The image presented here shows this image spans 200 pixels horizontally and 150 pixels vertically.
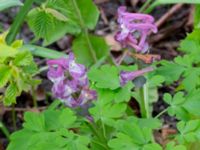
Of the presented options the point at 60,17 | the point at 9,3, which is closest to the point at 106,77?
the point at 60,17

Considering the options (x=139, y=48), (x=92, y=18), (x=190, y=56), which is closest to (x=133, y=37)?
(x=139, y=48)

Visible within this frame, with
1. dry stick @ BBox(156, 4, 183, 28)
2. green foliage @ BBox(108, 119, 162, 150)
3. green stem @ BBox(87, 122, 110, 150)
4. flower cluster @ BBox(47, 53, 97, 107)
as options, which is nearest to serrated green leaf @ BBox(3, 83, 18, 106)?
flower cluster @ BBox(47, 53, 97, 107)

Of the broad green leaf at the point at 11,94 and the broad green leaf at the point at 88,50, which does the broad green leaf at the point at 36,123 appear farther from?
the broad green leaf at the point at 88,50

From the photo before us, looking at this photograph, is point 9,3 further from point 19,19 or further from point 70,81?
point 70,81

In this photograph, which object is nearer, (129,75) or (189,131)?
(189,131)

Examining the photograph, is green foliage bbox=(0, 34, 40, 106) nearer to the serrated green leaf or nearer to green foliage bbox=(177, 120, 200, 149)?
the serrated green leaf

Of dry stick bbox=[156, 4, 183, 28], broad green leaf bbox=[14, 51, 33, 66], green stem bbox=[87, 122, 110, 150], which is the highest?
broad green leaf bbox=[14, 51, 33, 66]
